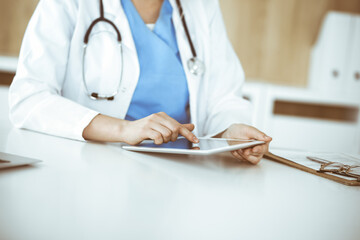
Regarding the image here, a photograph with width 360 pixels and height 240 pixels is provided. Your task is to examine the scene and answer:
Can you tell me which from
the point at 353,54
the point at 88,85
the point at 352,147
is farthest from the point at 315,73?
the point at 88,85

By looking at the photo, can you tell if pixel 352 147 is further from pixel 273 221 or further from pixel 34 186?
pixel 34 186

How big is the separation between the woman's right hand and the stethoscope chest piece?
41 centimetres

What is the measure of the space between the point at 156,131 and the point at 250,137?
0.74ft

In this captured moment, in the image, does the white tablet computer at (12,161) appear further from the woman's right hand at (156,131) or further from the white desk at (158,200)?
the woman's right hand at (156,131)

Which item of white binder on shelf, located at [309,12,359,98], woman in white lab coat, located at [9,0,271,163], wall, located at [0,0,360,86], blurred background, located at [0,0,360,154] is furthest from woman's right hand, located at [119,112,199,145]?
wall, located at [0,0,360,86]

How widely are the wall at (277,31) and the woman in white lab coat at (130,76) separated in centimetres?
134

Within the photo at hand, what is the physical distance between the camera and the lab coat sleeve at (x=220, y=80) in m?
1.17

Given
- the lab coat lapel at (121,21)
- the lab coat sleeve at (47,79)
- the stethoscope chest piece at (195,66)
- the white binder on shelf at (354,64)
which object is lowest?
the lab coat sleeve at (47,79)

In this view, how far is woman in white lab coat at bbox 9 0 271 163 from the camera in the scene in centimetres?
84

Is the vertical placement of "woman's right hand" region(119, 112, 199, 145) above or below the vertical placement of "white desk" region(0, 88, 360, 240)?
above

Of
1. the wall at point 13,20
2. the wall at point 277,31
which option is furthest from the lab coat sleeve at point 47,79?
the wall at point 277,31

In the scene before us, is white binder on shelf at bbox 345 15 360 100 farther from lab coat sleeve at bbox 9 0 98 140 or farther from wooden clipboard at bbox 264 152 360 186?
lab coat sleeve at bbox 9 0 98 140

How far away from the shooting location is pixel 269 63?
104 inches

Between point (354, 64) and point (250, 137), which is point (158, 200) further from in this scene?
point (354, 64)
